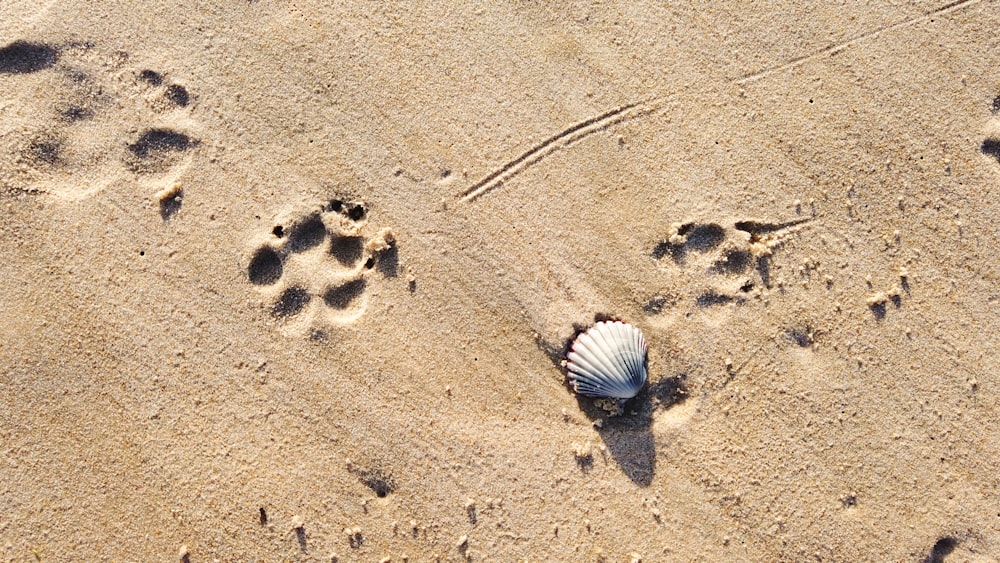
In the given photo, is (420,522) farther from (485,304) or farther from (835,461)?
(835,461)

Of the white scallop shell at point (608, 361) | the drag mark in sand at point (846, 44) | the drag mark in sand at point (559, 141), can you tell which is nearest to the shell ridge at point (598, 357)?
the white scallop shell at point (608, 361)

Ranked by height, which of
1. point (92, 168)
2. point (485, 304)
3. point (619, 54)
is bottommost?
point (485, 304)

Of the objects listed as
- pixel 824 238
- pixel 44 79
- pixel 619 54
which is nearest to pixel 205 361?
pixel 44 79

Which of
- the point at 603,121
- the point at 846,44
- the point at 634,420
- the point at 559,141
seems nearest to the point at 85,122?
the point at 559,141

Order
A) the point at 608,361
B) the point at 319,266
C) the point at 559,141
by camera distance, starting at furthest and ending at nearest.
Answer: the point at 559,141 → the point at 319,266 → the point at 608,361

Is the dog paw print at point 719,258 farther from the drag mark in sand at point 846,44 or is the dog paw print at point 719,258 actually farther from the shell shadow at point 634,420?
the drag mark in sand at point 846,44

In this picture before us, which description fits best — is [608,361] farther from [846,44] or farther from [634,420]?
[846,44]
